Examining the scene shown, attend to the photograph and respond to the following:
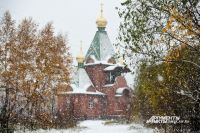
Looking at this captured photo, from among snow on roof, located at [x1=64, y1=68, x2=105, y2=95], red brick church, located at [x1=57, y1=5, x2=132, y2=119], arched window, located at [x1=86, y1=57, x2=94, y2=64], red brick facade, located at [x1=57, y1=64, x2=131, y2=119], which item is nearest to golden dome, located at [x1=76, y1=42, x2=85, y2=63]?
red brick church, located at [x1=57, y1=5, x2=132, y2=119]

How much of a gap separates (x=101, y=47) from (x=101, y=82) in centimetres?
435

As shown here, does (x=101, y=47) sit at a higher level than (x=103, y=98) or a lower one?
higher

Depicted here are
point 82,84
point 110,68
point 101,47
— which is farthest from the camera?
point 101,47

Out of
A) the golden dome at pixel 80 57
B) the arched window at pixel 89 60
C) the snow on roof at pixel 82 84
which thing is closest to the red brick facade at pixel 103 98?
the snow on roof at pixel 82 84

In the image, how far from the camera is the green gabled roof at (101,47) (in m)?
50.9

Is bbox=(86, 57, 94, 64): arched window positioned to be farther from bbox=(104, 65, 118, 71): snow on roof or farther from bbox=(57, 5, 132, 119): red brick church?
bbox=(104, 65, 118, 71): snow on roof

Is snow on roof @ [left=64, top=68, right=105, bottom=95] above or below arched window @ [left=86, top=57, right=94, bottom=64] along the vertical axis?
below

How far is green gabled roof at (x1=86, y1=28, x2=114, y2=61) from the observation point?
50872 mm

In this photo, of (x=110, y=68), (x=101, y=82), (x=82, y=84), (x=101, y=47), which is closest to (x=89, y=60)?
(x=101, y=47)

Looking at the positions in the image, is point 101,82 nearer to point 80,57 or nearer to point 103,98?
point 103,98

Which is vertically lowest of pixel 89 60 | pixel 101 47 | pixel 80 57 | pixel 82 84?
pixel 82 84

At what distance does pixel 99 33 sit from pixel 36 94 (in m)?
29.2

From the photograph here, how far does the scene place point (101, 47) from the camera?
168ft

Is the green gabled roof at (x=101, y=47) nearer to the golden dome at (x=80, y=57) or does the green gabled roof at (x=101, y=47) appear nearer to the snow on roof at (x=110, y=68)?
the golden dome at (x=80, y=57)
